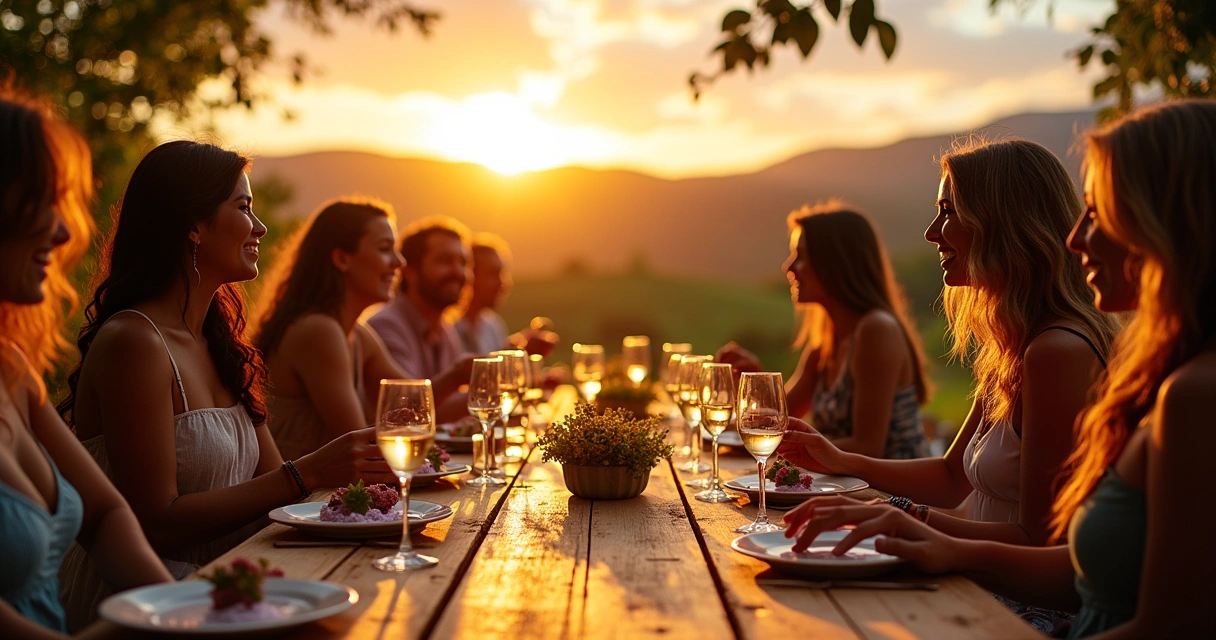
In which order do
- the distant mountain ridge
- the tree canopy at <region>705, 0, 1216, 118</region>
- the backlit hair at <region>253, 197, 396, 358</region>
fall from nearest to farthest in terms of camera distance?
the tree canopy at <region>705, 0, 1216, 118</region> < the backlit hair at <region>253, 197, 396, 358</region> < the distant mountain ridge

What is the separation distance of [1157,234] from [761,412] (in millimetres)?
857

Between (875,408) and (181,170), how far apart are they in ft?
8.12

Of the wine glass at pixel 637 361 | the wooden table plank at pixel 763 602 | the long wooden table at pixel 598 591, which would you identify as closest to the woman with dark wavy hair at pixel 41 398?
the long wooden table at pixel 598 591

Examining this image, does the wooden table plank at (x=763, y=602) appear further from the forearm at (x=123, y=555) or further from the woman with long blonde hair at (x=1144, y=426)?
the forearm at (x=123, y=555)

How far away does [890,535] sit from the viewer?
6.21ft

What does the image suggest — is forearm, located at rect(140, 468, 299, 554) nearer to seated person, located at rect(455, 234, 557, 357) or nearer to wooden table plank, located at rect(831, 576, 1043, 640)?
wooden table plank, located at rect(831, 576, 1043, 640)

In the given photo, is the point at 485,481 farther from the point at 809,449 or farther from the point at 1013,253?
the point at 1013,253

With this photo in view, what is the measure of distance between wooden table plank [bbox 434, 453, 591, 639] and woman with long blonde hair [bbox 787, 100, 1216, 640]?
45 centimetres

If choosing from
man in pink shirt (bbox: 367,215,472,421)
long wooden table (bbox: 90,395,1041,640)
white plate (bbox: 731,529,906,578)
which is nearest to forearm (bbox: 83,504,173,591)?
long wooden table (bbox: 90,395,1041,640)

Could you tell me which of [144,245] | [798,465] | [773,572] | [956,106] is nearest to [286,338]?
[144,245]

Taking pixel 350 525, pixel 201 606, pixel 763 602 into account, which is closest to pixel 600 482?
pixel 350 525

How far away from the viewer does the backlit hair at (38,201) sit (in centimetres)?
175

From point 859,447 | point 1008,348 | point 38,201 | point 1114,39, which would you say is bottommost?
point 859,447

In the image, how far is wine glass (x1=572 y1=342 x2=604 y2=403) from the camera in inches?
176
